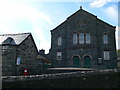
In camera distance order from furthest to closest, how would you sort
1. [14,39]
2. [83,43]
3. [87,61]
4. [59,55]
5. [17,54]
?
[59,55] < [83,43] < [87,61] < [14,39] < [17,54]

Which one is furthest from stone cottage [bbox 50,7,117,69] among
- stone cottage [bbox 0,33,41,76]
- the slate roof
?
the slate roof

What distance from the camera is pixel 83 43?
1123 inches

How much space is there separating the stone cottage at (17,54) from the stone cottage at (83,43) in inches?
325

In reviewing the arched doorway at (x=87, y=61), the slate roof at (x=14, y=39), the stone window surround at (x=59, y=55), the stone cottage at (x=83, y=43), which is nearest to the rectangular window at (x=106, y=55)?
the stone cottage at (x=83, y=43)

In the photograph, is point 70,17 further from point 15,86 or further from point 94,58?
point 15,86

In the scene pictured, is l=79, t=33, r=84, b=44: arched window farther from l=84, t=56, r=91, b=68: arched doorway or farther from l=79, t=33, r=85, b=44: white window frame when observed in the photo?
l=84, t=56, r=91, b=68: arched doorway

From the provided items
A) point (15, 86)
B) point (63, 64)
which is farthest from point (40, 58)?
point (15, 86)

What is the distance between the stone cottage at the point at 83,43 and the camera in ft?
90.0

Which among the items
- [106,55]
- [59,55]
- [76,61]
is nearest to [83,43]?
[76,61]

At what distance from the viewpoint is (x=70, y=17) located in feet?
98.8

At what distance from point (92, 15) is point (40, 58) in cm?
1329

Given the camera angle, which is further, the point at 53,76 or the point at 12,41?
the point at 12,41

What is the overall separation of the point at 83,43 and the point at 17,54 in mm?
13366

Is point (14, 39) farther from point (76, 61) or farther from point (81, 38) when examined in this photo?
point (81, 38)
